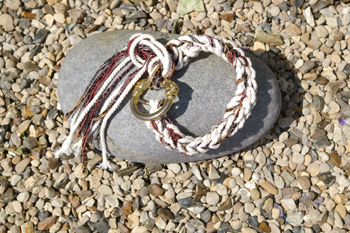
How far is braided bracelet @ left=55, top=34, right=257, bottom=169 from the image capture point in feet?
5.41

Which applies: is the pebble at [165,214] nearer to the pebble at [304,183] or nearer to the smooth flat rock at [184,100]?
the smooth flat rock at [184,100]

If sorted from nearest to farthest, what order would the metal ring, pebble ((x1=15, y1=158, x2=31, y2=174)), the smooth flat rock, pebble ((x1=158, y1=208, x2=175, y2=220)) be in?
1. the metal ring
2. the smooth flat rock
3. pebble ((x1=158, y1=208, x2=175, y2=220))
4. pebble ((x1=15, y1=158, x2=31, y2=174))

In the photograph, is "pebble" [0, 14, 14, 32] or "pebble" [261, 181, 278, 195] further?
"pebble" [0, 14, 14, 32]

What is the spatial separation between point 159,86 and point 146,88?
0.26ft

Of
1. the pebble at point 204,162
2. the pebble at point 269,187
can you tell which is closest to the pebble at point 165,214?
the pebble at point 204,162

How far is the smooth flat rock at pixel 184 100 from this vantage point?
1.79 meters

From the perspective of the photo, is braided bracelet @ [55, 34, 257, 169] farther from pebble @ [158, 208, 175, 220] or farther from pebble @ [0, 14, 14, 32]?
pebble @ [0, 14, 14, 32]

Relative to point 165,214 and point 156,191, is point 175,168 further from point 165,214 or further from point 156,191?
point 165,214

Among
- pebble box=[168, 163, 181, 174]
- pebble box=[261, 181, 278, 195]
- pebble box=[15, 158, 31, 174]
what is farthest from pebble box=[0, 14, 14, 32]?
pebble box=[261, 181, 278, 195]

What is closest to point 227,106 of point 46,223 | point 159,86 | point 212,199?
point 159,86

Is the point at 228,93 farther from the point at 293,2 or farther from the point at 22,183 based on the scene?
the point at 22,183

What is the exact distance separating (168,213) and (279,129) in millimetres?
884

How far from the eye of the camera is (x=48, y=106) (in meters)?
2.30

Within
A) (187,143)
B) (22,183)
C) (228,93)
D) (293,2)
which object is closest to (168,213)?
(187,143)
